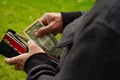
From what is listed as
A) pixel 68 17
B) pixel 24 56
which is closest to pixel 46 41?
pixel 68 17

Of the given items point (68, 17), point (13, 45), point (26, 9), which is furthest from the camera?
point (26, 9)

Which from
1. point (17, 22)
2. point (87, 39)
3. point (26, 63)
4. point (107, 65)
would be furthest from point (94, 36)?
point (17, 22)

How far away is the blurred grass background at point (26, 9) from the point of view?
645 centimetres

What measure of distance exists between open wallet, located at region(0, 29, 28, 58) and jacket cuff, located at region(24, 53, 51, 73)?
330 millimetres

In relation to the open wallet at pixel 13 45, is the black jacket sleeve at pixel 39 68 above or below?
above

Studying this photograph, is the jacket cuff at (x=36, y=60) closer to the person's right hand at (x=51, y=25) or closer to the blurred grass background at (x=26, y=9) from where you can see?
the person's right hand at (x=51, y=25)

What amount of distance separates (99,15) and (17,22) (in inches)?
195

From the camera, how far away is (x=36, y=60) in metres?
2.42

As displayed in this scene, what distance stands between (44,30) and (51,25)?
9 cm

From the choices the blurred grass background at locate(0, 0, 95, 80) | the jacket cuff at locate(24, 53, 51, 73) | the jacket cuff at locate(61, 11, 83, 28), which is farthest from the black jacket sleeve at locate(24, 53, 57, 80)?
the blurred grass background at locate(0, 0, 95, 80)

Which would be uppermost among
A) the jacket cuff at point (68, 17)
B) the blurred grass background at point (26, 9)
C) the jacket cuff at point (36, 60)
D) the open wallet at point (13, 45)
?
the jacket cuff at point (36, 60)

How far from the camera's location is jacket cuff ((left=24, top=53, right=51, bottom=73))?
239cm

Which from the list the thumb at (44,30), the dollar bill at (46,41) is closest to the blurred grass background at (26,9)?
the dollar bill at (46,41)

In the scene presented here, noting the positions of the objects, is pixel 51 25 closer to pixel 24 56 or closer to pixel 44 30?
pixel 44 30
